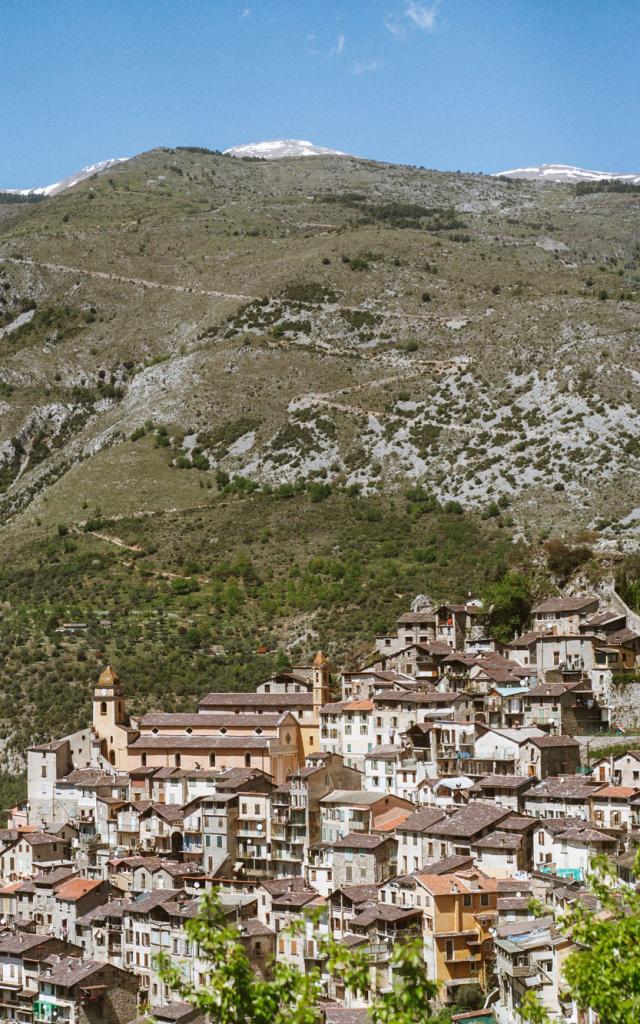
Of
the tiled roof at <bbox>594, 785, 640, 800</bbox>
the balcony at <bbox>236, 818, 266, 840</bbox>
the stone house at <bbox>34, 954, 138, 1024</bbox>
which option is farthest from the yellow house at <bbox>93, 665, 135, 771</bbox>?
the tiled roof at <bbox>594, 785, 640, 800</bbox>

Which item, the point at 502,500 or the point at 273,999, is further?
the point at 502,500

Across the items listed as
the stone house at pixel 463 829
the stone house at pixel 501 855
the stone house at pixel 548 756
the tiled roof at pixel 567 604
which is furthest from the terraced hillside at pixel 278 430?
the stone house at pixel 501 855

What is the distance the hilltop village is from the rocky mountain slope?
26625 mm

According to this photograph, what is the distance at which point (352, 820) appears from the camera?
61.8m

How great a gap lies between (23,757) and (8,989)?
80.2ft

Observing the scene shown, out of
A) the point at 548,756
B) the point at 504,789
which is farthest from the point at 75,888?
the point at 548,756

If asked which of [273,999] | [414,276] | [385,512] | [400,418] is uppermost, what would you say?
[414,276]

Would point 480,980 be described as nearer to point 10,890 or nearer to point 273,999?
point 10,890

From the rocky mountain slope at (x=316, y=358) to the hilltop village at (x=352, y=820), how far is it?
26.6 m

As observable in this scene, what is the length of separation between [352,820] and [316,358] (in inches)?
3195

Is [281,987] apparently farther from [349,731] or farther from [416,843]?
[349,731]

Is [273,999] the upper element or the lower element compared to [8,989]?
upper

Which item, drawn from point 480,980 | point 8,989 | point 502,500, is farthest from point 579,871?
point 502,500

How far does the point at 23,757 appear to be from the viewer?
83000 mm
